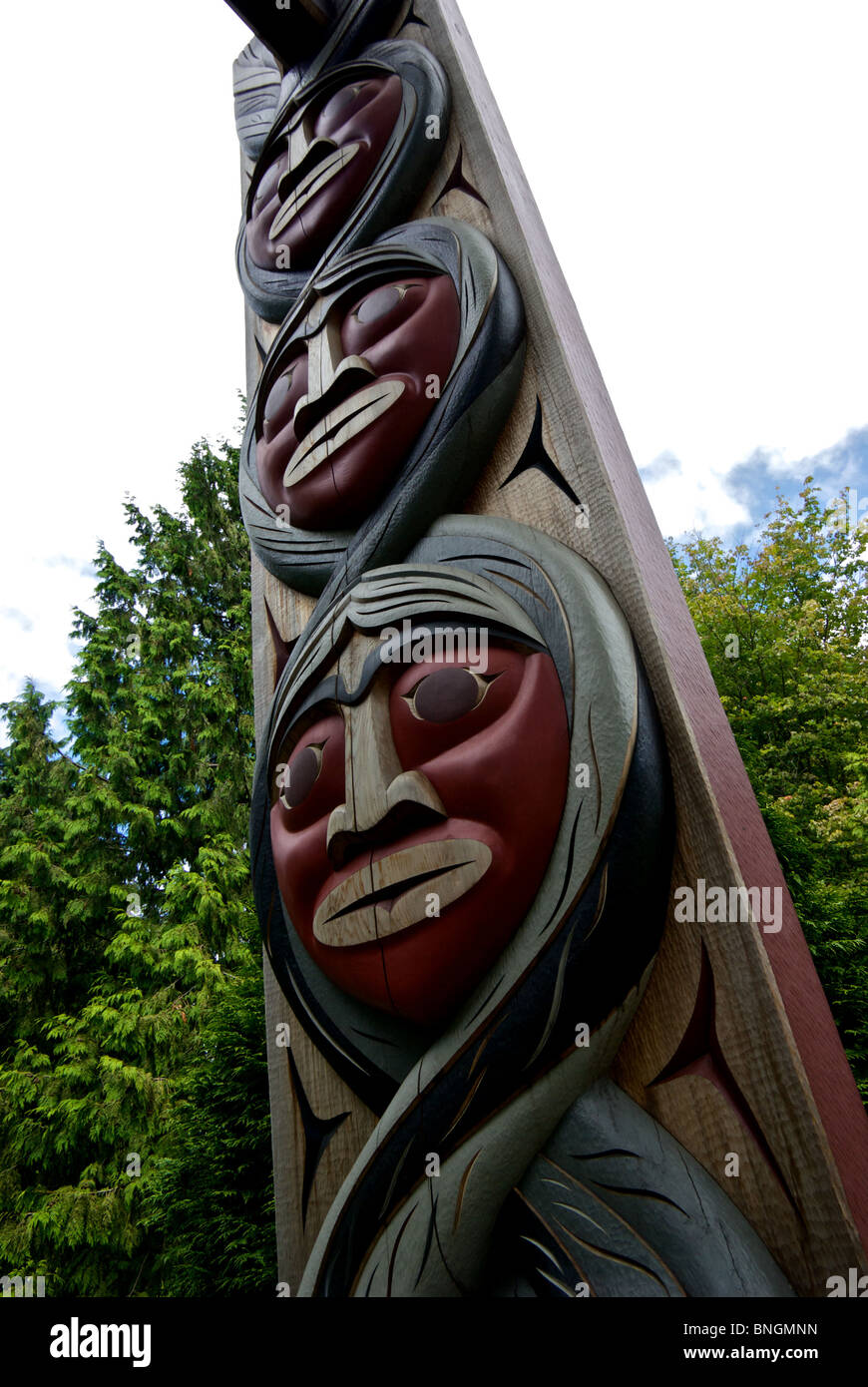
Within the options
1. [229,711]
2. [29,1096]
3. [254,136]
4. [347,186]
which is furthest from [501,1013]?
[229,711]

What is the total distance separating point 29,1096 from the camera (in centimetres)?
684

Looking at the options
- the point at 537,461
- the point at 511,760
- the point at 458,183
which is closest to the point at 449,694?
the point at 511,760

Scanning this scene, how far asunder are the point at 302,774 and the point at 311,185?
1854mm

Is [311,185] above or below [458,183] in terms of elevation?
above

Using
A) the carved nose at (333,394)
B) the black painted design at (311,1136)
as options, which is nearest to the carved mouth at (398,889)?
the black painted design at (311,1136)

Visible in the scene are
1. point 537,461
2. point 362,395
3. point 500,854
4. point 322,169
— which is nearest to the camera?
point 500,854

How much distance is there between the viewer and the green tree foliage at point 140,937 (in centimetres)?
412

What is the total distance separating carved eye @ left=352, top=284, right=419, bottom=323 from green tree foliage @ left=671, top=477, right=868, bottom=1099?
3.50 meters

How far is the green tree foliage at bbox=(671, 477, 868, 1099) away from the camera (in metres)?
7.21

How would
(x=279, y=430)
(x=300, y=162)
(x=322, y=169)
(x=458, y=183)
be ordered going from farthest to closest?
(x=300, y=162) < (x=322, y=169) < (x=279, y=430) < (x=458, y=183)

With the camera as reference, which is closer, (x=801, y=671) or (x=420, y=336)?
(x=420, y=336)

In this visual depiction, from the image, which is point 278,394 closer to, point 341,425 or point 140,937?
point 341,425

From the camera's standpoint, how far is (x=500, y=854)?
4.43 ft

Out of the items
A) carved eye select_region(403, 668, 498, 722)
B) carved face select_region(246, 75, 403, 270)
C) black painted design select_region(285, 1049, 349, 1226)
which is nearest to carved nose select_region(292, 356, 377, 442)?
carved face select_region(246, 75, 403, 270)
